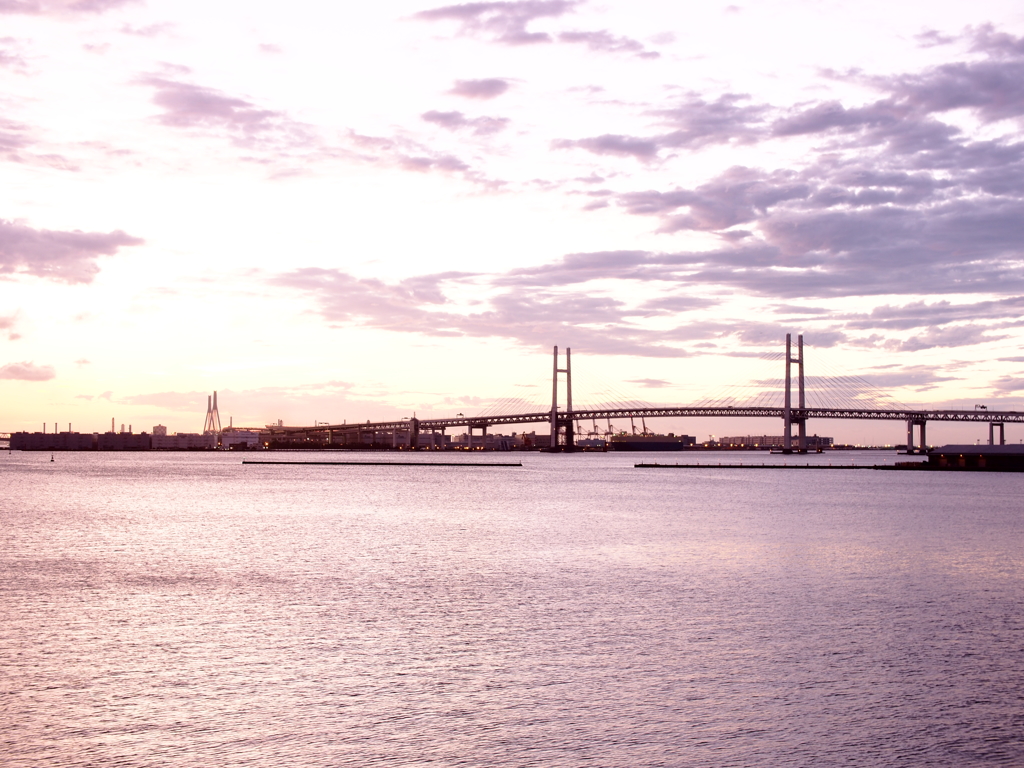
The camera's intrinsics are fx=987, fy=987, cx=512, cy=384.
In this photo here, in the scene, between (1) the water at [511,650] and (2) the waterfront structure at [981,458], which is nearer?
(1) the water at [511,650]

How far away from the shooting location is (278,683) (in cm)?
1179

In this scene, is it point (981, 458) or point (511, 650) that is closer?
point (511, 650)

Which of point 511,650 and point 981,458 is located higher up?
point 511,650

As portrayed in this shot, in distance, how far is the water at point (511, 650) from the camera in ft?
31.5

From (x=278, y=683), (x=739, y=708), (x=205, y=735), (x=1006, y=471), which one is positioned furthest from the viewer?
(x=1006, y=471)

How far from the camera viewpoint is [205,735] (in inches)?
383

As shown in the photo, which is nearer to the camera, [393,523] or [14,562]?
[14,562]

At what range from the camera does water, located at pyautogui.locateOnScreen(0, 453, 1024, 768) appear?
31.5ft

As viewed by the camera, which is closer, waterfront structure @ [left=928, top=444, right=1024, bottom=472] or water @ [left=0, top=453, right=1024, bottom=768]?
water @ [left=0, top=453, right=1024, bottom=768]

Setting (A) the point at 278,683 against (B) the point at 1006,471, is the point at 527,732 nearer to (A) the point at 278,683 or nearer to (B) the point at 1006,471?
(A) the point at 278,683

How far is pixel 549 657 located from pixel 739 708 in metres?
3.12

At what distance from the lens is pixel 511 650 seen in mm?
13648

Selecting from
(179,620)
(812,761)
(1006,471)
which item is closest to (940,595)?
(812,761)

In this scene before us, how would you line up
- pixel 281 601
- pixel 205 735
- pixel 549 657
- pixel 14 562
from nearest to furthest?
pixel 205 735
pixel 549 657
pixel 281 601
pixel 14 562
